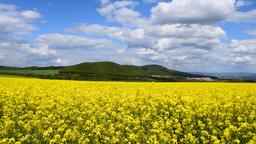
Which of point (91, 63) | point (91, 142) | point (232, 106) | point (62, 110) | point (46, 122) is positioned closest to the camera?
point (91, 142)

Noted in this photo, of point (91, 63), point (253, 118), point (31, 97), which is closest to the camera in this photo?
point (253, 118)

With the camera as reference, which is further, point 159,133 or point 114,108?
point 114,108

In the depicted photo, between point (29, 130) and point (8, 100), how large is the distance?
745 centimetres

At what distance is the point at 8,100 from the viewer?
1758cm

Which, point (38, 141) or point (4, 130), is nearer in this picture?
point (38, 141)

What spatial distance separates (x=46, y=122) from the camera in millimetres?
11516

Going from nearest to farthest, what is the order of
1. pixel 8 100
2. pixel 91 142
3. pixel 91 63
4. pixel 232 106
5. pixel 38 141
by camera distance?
pixel 38 141 < pixel 91 142 < pixel 232 106 < pixel 8 100 < pixel 91 63

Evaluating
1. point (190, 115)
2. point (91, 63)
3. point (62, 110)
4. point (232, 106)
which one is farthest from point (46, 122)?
point (91, 63)

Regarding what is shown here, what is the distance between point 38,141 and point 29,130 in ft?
4.47

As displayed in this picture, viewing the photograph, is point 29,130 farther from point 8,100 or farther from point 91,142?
point 8,100

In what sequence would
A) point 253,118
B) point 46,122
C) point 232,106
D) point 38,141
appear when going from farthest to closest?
1. point 232,106
2. point 253,118
3. point 46,122
4. point 38,141

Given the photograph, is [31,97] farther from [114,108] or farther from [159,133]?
[159,133]

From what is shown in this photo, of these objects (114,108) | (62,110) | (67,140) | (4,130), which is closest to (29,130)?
(4,130)

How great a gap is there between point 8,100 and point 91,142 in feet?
29.4
